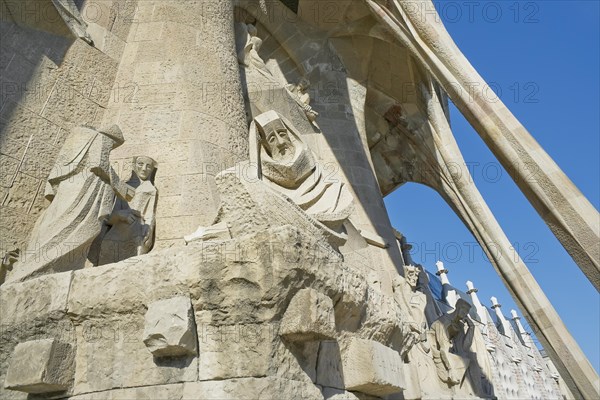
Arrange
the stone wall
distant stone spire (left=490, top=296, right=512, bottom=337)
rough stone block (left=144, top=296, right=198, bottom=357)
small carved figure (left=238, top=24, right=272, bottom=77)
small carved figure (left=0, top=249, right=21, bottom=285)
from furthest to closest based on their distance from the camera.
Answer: distant stone spire (left=490, top=296, right=512, bottom=337), small carved figure (left=238, top=24, right=272, bottom=77), the stone wall, small carved figure (left=0, top=249, right=21, bottom=285), rough stone block (left=144, top=296, right=198, bottom=357)

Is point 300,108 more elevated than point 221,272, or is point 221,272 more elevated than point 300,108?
point 300,108

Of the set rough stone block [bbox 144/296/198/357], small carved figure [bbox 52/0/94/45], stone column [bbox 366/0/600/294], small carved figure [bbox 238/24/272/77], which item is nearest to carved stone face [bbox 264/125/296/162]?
rough stone block [bbox 144/296/198/357]

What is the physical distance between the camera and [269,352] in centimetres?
224

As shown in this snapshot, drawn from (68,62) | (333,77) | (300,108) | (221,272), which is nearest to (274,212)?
(221,272)

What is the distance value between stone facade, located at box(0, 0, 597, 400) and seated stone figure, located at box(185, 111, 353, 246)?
0.01m

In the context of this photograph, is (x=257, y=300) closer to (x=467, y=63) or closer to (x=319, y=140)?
(x=467, y=63)

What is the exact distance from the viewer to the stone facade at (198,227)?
233cm

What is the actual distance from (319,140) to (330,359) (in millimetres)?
5492

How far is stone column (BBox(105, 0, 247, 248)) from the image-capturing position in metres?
4.28

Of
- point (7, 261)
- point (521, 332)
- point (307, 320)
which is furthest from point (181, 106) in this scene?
point (521, 332)

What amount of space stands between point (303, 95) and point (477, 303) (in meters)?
13.8

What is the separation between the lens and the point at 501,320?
20344 mm

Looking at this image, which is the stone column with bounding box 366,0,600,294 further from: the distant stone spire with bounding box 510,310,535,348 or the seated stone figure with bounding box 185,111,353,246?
the distant stone spire with bounding box 510,310,535,348

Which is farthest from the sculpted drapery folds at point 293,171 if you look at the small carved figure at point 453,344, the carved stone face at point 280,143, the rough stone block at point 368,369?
the small carved figure at point 453,344
